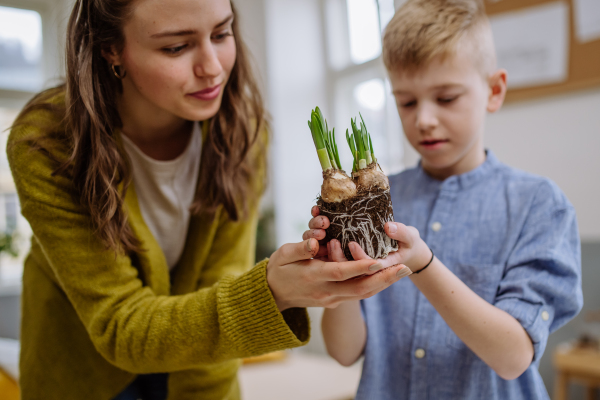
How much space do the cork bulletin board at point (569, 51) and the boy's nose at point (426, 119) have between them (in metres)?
1.63

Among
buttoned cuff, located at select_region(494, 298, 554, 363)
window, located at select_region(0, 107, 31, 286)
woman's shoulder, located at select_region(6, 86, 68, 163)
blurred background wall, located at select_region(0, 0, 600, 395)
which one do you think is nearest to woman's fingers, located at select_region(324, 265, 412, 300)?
buttoned cuff, located at select_region(494, 298, 554, 363)

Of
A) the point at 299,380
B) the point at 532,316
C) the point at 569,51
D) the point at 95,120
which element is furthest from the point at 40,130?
the point at 569,51

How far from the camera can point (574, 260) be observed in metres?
0.91

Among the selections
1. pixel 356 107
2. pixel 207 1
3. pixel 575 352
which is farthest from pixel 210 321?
pixel 356 107

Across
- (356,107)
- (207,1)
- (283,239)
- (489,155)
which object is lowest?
(283,239)

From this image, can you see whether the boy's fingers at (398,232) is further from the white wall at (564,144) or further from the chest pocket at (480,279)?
the white wall at (564,144)

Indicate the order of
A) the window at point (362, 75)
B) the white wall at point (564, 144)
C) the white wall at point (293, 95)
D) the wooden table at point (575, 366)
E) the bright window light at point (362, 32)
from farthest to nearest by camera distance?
the white wall at point (293, 95) < the bright window light at point (362, 32) < the window at point (362, 75) < the white wall at point (564, 144) < the wooden table at point (575, 366)

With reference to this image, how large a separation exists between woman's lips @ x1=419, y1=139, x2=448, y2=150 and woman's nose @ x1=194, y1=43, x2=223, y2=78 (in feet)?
1.56

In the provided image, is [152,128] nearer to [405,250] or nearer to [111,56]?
[111,56]

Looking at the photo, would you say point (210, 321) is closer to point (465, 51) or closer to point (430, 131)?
point (430, 131)

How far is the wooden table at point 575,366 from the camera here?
75.4 inches

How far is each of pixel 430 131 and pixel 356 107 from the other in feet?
10.4

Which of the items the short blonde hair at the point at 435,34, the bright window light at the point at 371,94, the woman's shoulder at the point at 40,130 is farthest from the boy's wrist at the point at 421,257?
the bright window light at the point at 371,94

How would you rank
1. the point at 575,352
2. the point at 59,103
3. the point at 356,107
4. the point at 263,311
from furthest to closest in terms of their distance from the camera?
the point at 356,107 → the point at 575,352 → the point at 59,103 → the point at 263,311
